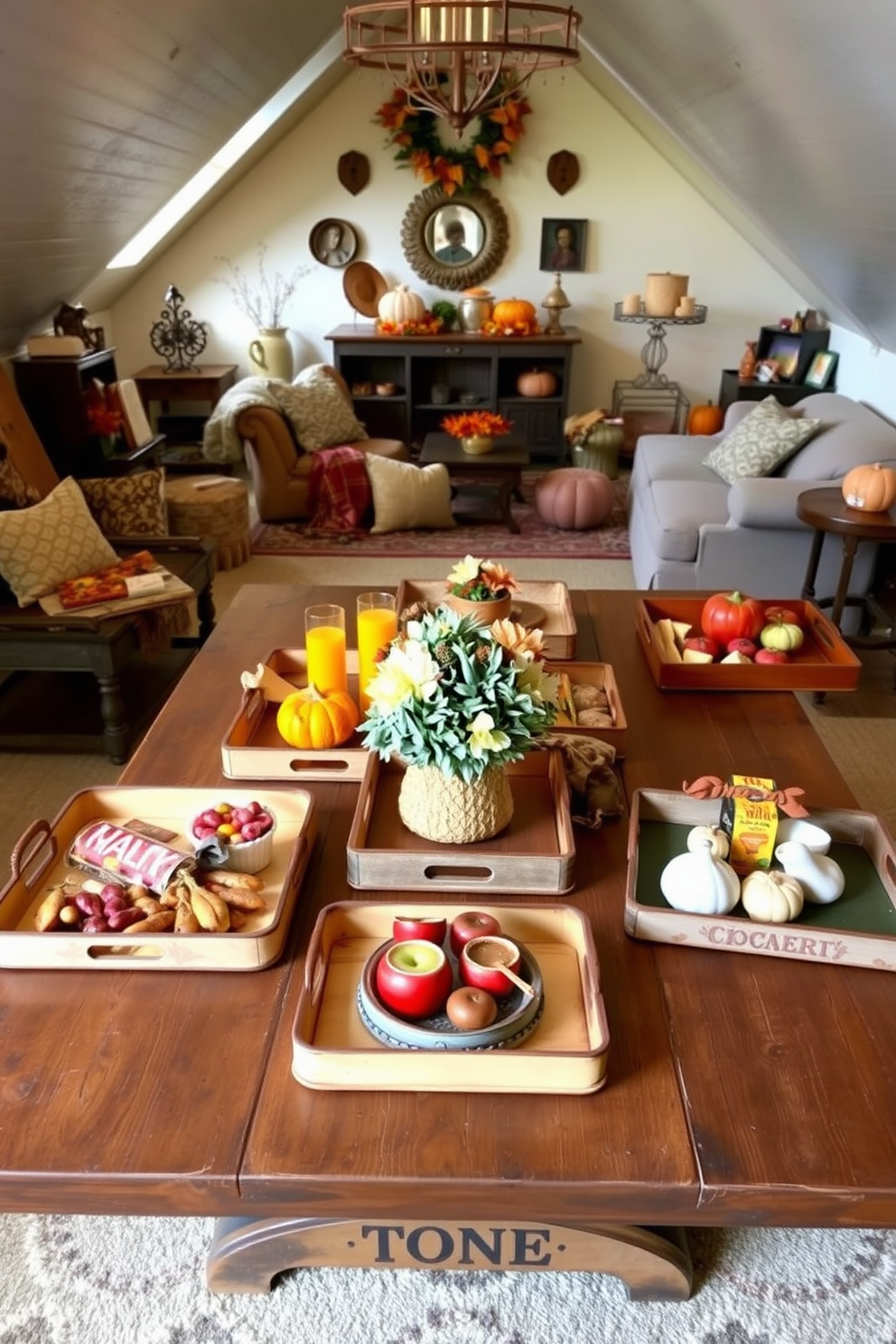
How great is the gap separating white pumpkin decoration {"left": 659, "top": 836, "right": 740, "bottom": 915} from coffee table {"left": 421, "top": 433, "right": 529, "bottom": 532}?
363cm

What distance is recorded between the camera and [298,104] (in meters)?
5.39

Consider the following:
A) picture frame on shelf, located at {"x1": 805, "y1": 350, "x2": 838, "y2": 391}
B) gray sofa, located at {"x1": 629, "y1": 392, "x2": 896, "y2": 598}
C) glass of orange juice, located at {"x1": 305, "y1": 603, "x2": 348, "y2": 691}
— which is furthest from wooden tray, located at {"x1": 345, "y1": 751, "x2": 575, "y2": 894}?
picture frame on shelf, located at {"x1": 805, "y1": 350, "x2": 838, "y2": 391}

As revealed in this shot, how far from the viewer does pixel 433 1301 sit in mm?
1389

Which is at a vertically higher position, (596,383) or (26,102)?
(26,102)

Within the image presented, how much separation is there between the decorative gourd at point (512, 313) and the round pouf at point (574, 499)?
1.34 m

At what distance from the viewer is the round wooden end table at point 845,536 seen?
299 centimetres

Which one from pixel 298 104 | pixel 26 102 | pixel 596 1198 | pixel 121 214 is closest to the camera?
pixel 596 1198

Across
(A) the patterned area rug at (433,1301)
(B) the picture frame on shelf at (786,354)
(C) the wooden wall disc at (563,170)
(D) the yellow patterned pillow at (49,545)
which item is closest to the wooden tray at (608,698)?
(A) the patterned area rug at (433,1301)

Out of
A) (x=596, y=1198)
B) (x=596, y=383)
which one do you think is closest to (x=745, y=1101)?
(x=596, y=1198)

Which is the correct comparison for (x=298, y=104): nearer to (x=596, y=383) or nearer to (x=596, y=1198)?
(x=596, y=383)

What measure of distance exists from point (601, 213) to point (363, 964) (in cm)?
579

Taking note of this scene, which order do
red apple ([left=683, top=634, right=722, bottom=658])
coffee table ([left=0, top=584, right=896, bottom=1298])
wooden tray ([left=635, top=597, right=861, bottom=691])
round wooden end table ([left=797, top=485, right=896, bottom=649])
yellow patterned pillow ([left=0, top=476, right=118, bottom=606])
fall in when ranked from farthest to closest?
round wooden end table ([left=797, top=485, right=896, bottom=649])
yellow patterned pillow ([left=0, top=476, right=118, bottom=606])
red apple ([left=683, top=634, right=722, bottom=658])
wooden tray ([left=635, top=597, right=861, bottom=691])
coffee table ([left=0, top=584, right=896, bottom=1298])

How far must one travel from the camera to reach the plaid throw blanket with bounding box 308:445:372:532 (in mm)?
4730

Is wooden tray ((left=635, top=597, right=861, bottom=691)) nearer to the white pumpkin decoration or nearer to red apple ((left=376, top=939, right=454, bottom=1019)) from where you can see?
the white pumpkin decoration
